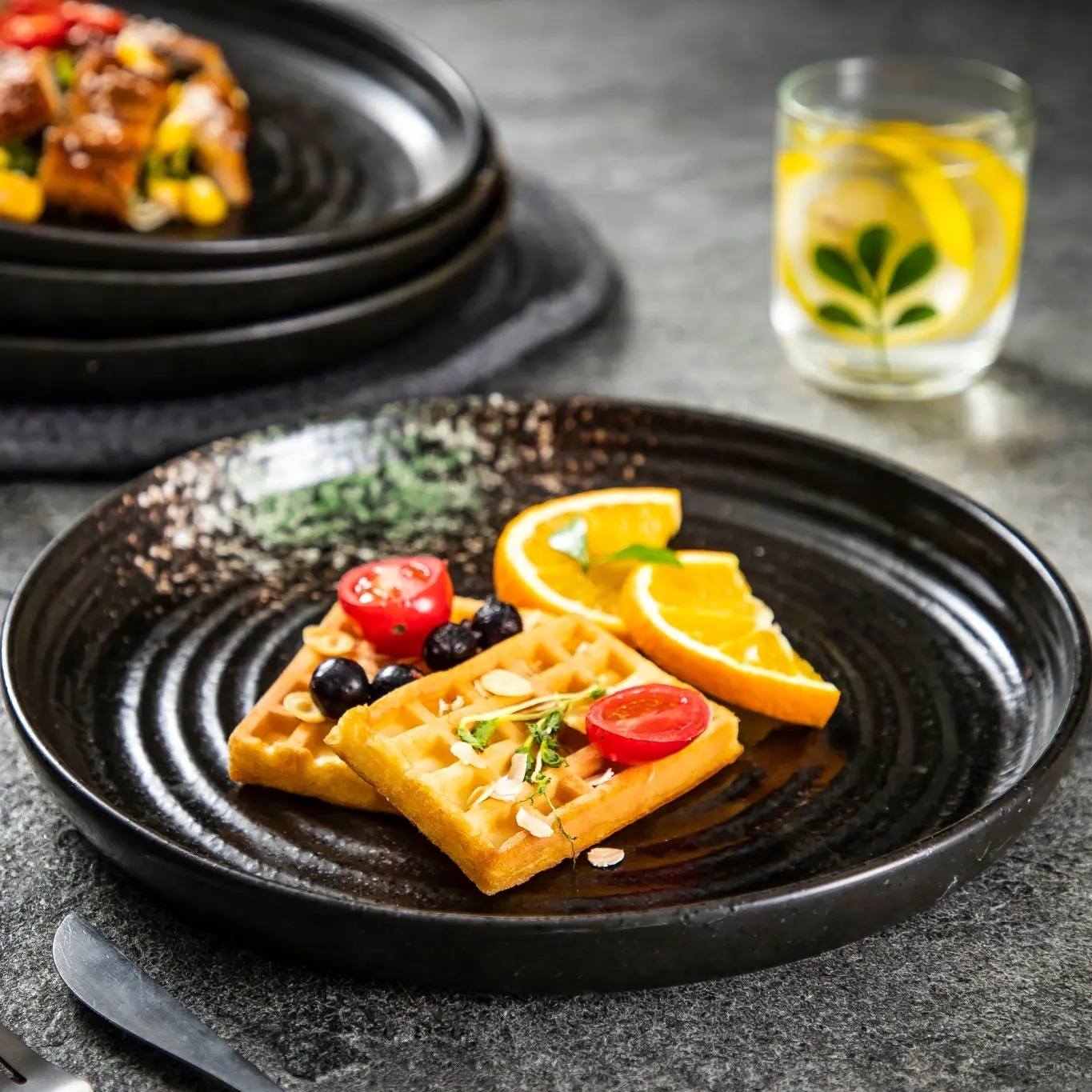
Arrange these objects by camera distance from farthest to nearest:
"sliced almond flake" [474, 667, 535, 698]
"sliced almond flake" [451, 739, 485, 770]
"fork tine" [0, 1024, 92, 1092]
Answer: "sliced almond flake" [474, 667, 535, 698] < "sliced almond flake" [451, 739, 485, 770] < "fork tine" [0, 1024, 92, 1092]

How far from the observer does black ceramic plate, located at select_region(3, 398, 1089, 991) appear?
5.45ft

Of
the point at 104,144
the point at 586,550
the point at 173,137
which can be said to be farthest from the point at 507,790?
the point at 173,137

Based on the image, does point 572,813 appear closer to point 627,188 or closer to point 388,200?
point 388,200

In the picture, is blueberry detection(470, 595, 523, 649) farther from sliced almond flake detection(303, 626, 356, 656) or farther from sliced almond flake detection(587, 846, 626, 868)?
sliced almond flake detection(587, 846, 626, 868)

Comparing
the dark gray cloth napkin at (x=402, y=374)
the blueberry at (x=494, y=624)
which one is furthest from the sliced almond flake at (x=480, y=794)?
the dark gray cloth napkin at (x=402, y=374)

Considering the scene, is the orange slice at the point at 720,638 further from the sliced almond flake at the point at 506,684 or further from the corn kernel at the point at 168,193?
the corn kernel at the point at 168,193

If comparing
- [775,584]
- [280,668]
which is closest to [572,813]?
[280,668]

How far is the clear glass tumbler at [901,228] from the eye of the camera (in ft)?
9.84

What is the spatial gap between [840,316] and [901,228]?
22cm

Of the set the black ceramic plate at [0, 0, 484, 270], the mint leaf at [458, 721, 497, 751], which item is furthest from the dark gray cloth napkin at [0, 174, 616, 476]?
the mint leaf at [458, 721, 497, 751]

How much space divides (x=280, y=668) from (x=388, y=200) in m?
1.75

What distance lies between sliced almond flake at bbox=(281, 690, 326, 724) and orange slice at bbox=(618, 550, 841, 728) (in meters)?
0.48

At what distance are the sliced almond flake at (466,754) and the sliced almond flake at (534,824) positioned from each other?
0.10 m

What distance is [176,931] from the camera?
6.07ft
